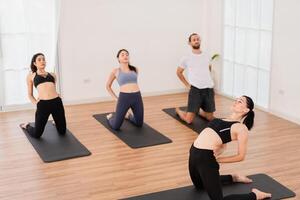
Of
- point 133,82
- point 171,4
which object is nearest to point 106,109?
point 133,82

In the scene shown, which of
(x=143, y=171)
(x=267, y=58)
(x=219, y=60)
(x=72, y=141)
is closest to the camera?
(x=143, y=171)

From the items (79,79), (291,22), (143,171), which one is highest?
(291,22)

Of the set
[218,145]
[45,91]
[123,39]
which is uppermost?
[123,39]

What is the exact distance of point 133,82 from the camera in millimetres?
5734

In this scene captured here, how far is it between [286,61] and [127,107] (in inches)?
81.4

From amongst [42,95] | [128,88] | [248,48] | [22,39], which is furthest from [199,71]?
[22,39]

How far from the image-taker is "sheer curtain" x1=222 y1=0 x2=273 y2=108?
6.52 meters

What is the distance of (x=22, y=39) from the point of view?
6.51 meters

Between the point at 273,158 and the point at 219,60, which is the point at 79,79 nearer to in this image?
the point at 219,60

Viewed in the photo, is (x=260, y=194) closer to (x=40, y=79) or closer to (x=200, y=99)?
(x=200, y=99)

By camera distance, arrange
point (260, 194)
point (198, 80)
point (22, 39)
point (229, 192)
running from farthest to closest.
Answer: point (22, 39), point (198, 80), point (229, 192), point (260, 194)

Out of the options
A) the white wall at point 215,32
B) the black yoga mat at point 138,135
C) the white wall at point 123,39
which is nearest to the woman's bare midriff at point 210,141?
the black yoga mat at point 138,135

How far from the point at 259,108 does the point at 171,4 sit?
2.01 metres

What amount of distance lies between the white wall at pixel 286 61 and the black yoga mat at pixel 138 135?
1715mm
